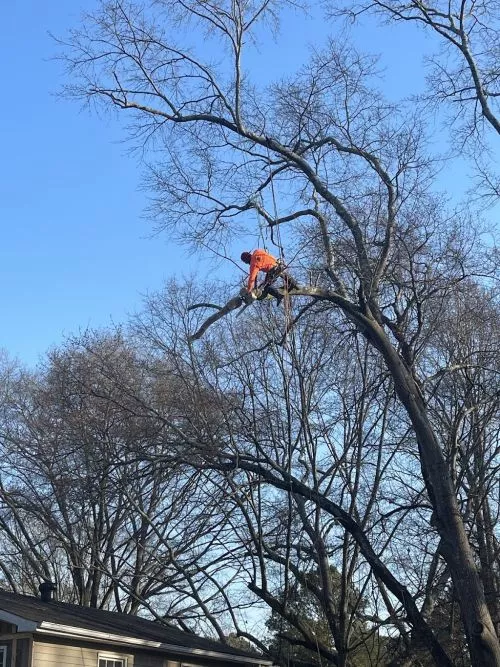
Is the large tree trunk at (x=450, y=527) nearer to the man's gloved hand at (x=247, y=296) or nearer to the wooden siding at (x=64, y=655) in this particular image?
the man's gloved hand at (x=247, y=296)

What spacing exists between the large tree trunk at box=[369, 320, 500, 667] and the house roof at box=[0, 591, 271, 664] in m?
5.85

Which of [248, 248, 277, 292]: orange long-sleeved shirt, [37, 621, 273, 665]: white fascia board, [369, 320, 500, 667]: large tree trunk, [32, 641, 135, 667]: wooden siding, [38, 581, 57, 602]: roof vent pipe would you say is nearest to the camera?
[248, 248, 277, 292]: orange long-sleeved shirt

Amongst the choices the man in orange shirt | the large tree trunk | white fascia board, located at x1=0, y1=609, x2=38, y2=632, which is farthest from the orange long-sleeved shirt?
white fascia board, located at x1=0, y1=609, x2=38, y2=632

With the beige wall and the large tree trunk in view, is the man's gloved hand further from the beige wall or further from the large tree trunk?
the beige wall

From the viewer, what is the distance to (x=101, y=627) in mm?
15648

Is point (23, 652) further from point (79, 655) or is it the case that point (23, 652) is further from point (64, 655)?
point (79, 655)

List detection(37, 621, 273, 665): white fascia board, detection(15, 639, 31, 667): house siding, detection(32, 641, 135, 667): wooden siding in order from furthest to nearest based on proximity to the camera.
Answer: detection(32, 641, 135, 667): wooden siding, detection(37, 621, 273, 665): white fascia board, detection(15, 639, 31, 667): house siding

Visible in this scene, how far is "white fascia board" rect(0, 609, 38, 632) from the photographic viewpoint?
1348cm

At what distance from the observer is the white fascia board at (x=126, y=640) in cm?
1383

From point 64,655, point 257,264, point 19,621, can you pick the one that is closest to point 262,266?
point 257,264

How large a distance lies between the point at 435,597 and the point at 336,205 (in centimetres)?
890

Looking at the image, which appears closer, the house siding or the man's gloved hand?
the man's gloved hand

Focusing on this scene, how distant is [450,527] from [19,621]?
711cm

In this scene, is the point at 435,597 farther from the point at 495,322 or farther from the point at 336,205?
the point at 336,205
